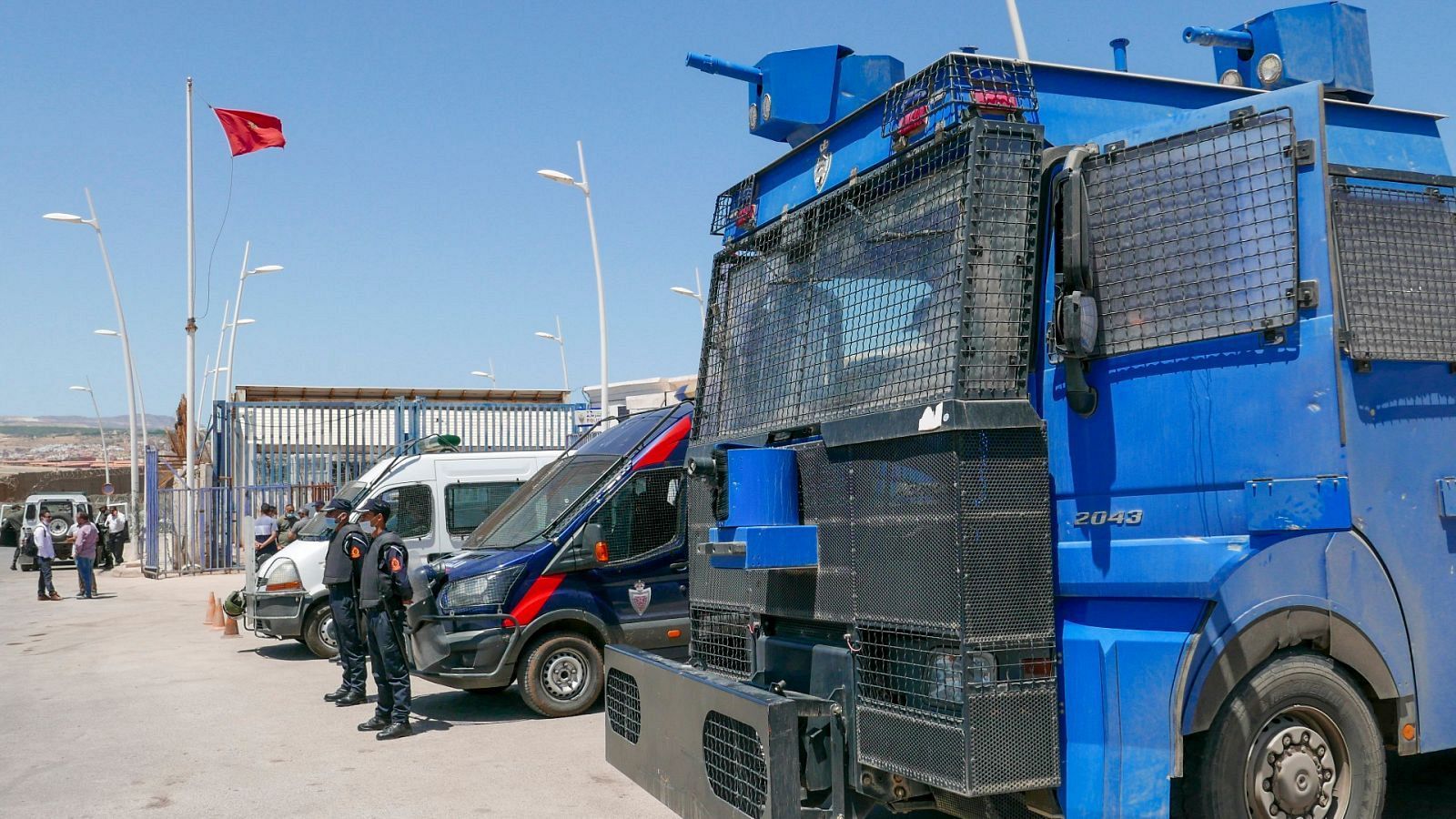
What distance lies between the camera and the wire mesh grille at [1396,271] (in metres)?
4.27

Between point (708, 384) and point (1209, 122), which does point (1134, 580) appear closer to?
point (1209, 122)

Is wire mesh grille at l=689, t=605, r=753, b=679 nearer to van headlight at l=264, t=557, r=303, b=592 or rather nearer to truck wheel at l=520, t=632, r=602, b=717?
truck wheel at l=520, t=632, r=602, b=717

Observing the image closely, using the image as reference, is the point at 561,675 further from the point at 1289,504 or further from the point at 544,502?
the point at 1289,504

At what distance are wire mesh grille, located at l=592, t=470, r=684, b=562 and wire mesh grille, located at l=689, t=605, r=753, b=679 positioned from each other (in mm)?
3939

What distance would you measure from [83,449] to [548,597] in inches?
8391

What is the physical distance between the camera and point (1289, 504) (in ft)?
13.4

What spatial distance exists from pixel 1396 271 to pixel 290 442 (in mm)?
25973

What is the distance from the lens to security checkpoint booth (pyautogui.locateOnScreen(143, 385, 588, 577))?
1058 inches

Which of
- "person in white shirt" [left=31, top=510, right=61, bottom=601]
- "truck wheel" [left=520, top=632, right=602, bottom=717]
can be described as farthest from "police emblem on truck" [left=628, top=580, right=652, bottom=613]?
"person in white shirt" [left=31, top=510, right=61, bottom=601]

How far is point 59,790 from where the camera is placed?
25.2ft

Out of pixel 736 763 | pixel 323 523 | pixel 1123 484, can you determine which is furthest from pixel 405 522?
pixel 1123 484

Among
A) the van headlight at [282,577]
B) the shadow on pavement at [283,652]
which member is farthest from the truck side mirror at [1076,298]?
the shadow on pavement at [283,652]

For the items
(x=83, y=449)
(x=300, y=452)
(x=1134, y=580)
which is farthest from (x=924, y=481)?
(x=83, y=449)

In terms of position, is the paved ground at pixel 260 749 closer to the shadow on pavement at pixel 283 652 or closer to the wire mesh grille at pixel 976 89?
the shadow on pavement at pixel 283 652
